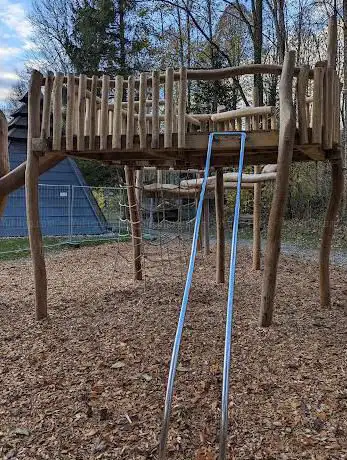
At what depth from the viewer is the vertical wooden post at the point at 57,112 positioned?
4.33 m

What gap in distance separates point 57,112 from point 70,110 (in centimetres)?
17

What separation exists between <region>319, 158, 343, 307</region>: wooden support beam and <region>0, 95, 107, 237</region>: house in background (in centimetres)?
945

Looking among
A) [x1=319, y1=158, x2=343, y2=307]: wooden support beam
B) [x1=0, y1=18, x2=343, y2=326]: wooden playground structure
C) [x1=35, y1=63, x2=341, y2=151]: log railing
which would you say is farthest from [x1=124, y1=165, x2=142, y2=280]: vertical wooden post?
[x1=319, y1=158, x2=343, y2=307]: wooden support beam

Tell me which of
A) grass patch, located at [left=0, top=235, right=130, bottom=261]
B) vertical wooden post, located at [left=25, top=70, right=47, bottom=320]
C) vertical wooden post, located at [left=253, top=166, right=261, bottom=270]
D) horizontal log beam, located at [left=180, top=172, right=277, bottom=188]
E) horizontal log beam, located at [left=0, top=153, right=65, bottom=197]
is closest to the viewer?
vertical wooden post, located at [left=25, top=70, right=47, bottom=320]

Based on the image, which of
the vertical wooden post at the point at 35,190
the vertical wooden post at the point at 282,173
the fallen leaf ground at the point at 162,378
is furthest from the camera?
the vertical wooden post at the point at 35,190

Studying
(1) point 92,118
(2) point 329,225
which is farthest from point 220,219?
(1) point 92,118

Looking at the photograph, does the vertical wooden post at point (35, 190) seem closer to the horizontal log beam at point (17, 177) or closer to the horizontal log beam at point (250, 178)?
the horizontal log beam at point (17, 177)

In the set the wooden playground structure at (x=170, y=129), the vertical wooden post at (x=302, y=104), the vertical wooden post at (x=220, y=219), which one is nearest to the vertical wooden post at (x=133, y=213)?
the vertical wooden post at (x=220, y=219)

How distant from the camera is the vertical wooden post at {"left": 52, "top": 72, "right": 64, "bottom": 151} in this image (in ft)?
14.2

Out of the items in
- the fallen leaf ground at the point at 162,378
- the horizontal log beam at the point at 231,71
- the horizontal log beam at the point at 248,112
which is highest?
the horizontal log beam at the point at 231,71

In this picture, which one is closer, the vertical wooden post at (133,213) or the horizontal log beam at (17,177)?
the horizontal log beam at (17,177)

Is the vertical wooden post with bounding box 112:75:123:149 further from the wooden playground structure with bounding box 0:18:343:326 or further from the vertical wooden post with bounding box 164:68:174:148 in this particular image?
the vertical wooden post with bounding box 164:68:174:148

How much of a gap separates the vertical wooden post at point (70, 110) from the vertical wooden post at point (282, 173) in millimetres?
1886

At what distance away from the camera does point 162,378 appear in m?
3.23
